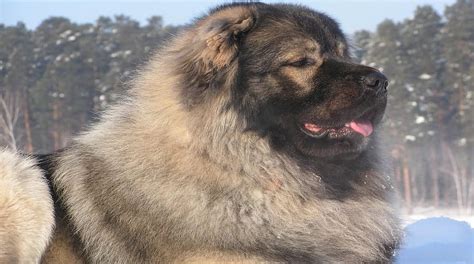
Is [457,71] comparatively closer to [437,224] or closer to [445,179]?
[445,179]

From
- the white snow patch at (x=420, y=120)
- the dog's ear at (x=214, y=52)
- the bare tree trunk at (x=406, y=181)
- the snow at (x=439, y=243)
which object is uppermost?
the dog's ear at (x=214, y=52)

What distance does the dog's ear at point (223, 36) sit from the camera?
421 centimetres

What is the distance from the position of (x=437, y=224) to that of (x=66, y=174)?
16.6 feet

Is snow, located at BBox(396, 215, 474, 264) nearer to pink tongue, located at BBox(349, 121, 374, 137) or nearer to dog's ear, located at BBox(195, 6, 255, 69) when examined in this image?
pink tongue, located at BBox(349, 121, 374, 137)

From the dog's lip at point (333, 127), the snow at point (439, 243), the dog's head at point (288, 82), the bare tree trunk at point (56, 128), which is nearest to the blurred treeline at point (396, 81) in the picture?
the bare tree trunk at point (56, 128)

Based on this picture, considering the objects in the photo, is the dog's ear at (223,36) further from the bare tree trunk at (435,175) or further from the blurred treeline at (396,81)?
the bare tree trunk at (435,175)

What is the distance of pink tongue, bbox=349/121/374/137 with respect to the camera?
420 centimetres

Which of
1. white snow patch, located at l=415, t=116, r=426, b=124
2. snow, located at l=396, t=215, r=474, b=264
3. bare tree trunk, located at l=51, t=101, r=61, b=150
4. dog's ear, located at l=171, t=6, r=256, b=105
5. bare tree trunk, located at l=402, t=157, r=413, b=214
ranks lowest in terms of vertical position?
bare tree trunk, located at l=402, t=157, r=413, b=214

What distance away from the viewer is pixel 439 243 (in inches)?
295

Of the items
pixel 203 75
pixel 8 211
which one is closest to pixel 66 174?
pixel 8 211

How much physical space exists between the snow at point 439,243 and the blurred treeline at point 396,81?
28317 mm

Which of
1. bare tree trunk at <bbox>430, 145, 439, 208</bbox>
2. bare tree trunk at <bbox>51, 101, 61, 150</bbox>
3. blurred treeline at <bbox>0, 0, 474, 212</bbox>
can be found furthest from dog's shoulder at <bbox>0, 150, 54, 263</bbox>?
bare tree trunk at <bbox>430, 145, 439, 208</bbox>

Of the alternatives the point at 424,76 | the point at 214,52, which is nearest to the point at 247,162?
the point at 214,52

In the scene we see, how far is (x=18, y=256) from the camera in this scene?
4.33m
